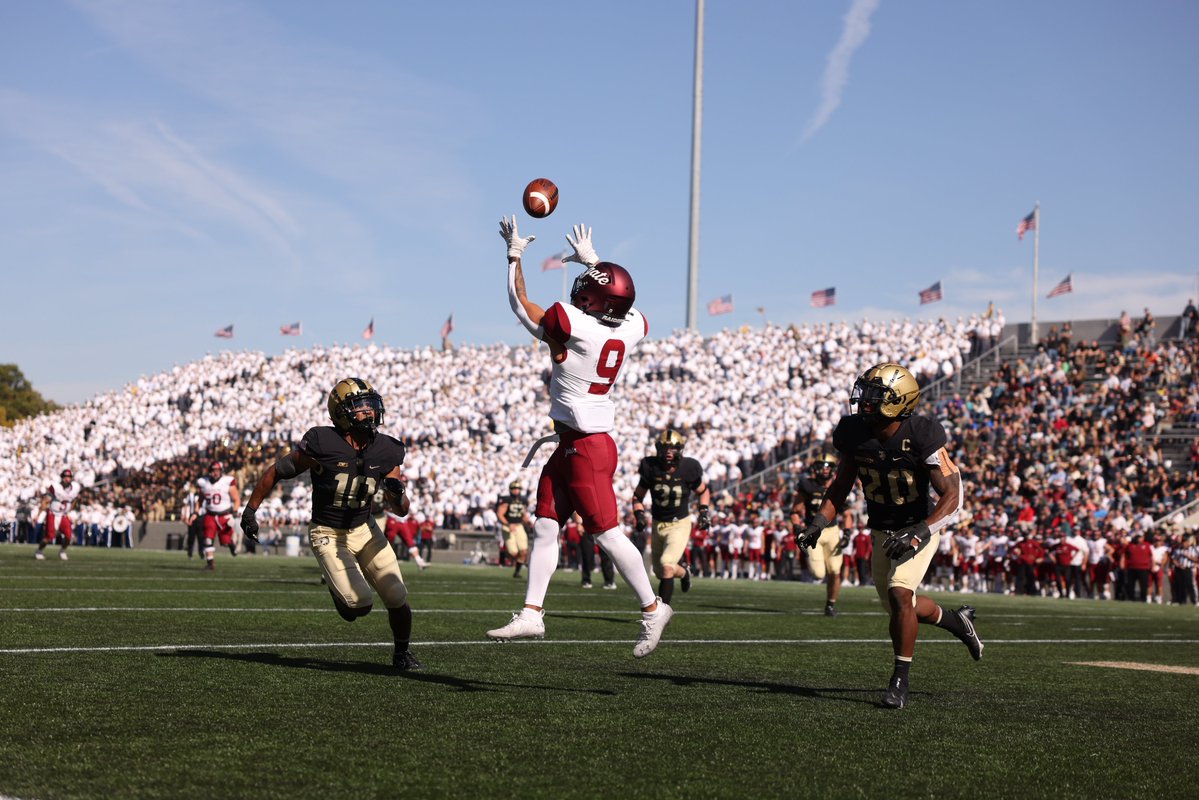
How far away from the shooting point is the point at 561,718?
20.2 feet

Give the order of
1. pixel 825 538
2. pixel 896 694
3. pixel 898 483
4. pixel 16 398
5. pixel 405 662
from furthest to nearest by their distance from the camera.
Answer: pixel 16 398, pixel 825 538, pixel 405 662, pixel 898 483, pixel 896 694

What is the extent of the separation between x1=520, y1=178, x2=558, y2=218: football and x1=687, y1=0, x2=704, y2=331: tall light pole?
3602 cm

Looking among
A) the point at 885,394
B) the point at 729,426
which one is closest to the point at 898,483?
the point at 885,394

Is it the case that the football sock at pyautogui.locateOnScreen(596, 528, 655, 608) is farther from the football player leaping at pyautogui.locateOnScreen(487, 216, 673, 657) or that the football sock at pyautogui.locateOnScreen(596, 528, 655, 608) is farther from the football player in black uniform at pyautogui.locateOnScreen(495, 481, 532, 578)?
Result: the football player in black uniform at pyautogui.locateOnScreen(495, 481, 532, 578)

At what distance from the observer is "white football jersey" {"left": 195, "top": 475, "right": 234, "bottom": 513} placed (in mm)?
21812

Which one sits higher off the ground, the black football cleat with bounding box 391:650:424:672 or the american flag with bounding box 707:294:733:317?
the american flag with bounding box 707:294:733:317

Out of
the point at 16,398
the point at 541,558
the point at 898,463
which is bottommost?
the point at 541,558

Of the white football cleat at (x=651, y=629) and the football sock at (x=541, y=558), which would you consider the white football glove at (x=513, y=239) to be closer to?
the football sock at (x=541, y=558)

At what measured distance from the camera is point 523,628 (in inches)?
278

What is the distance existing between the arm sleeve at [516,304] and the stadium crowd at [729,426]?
21.7 meters

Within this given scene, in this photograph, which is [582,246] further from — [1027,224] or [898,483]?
[1027,224]

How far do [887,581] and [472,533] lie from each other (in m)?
31.3

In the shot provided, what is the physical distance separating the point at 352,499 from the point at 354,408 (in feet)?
1.75

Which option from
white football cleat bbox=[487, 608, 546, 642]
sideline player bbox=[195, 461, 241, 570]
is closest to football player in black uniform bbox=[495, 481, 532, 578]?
sideline player bbox=[195, 461, 241, 570]
